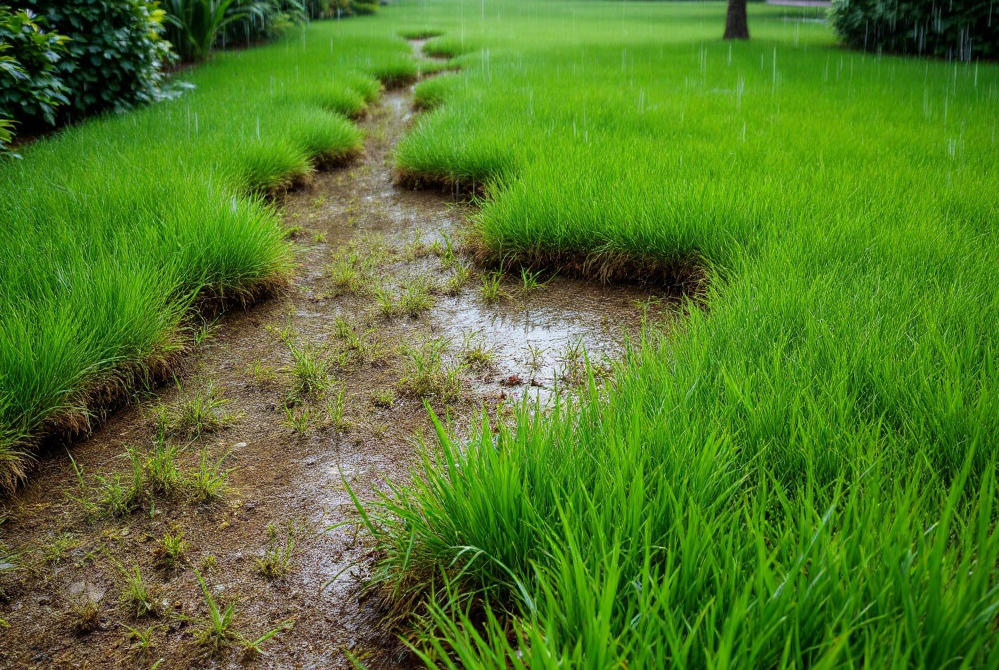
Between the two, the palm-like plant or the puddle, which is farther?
the palm-like plant

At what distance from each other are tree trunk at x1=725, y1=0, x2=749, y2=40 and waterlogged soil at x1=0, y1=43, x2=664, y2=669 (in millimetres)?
12557

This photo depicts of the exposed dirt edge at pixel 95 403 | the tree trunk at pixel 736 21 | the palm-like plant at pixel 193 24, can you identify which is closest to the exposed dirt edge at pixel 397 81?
the palm-like plant at pixel 193 24

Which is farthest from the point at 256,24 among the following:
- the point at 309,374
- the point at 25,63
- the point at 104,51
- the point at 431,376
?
the point at 431,376

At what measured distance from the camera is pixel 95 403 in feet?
7.42

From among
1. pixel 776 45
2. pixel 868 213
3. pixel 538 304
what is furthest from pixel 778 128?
pixel 776 45

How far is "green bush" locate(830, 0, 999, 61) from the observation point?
9445 millimetres

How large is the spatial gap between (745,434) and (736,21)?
573 inches

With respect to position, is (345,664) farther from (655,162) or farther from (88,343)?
(655,162)

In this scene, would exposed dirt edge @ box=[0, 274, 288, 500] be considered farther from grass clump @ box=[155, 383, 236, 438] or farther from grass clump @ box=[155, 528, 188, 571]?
grass clump @ box=[155, 528, 188, 571]

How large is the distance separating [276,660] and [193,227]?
2.30 m

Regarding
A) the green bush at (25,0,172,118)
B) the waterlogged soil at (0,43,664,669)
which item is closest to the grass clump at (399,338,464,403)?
the waterlogged soil at (0,43,664,669)

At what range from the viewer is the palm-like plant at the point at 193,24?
9.15 metres

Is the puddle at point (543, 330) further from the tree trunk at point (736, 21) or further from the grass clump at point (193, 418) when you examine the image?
the tree trunk at point (736, 21)

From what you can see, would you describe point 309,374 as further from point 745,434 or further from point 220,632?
point 745,434
